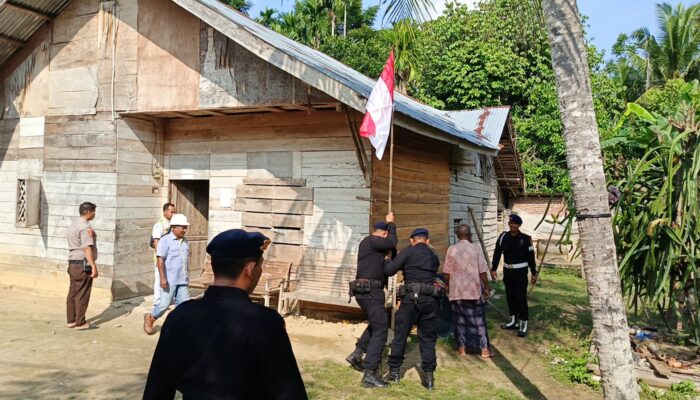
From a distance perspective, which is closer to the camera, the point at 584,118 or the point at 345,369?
the point at 584,118

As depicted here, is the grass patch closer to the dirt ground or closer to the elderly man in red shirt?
the dirt ground

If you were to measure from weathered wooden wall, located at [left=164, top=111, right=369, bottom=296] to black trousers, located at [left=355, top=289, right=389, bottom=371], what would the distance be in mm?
2047

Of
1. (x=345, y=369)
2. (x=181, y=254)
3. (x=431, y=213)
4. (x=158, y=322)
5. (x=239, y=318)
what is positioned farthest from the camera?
(x=431, y=213)

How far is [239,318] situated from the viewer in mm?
1913

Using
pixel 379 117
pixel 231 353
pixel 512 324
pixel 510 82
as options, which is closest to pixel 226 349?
pixel 231 353

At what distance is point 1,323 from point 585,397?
7.86m

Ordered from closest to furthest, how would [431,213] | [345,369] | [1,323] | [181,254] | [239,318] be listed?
[239,318] < [345,369] < [181,254] < [1,323] < [431,213]

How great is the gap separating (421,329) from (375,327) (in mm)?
520

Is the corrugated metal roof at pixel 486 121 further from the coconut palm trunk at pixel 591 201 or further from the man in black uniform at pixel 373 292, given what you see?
the coconut palm trunk at pixel 591 201

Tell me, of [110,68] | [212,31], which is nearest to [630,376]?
[212,31]

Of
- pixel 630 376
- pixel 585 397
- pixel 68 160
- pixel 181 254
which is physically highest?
pixel 68 160

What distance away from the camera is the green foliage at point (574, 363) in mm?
5691

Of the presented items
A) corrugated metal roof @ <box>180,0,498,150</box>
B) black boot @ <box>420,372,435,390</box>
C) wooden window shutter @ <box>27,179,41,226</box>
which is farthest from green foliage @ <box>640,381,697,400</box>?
wooden window shutter @ <box>27,179,41,226</box>

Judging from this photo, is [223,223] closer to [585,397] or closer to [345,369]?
[345,369]
